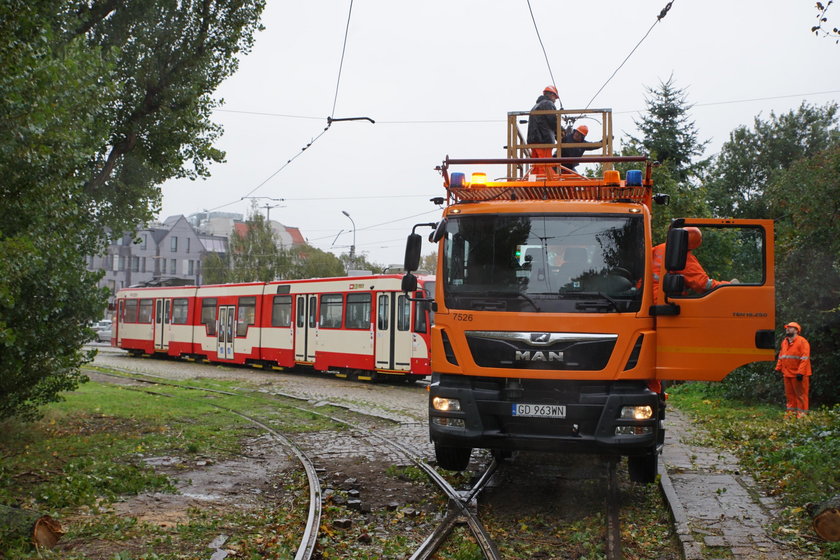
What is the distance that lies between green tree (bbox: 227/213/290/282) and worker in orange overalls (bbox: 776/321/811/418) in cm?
4484

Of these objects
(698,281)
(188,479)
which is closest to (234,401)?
(188,479)

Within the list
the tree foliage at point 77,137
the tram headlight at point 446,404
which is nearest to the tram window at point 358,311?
the tree foliage at point 77,137

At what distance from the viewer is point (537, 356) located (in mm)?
7211

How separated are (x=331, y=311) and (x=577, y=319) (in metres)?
16.7

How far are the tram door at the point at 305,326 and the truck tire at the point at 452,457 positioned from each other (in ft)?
51.6

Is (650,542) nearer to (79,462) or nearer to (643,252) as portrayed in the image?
(643,252)

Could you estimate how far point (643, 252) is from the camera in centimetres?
744

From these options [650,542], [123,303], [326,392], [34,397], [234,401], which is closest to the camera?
[650,542]

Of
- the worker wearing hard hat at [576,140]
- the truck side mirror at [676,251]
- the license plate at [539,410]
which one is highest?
the worker wearing hard hat at [576,140]

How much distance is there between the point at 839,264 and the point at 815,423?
5.25m

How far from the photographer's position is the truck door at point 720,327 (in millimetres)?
7344

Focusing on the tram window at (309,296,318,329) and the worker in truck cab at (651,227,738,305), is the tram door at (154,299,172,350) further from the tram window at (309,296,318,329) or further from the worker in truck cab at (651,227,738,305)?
the worker in truck cab at (651,227,738,305)

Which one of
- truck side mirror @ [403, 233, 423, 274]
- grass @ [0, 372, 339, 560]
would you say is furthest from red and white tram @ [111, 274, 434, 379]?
truck side mirror @ [403, 233, 423, 274]

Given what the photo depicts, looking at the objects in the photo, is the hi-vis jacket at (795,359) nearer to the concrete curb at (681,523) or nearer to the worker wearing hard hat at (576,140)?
the worker wearing hard hat at (576,140)
